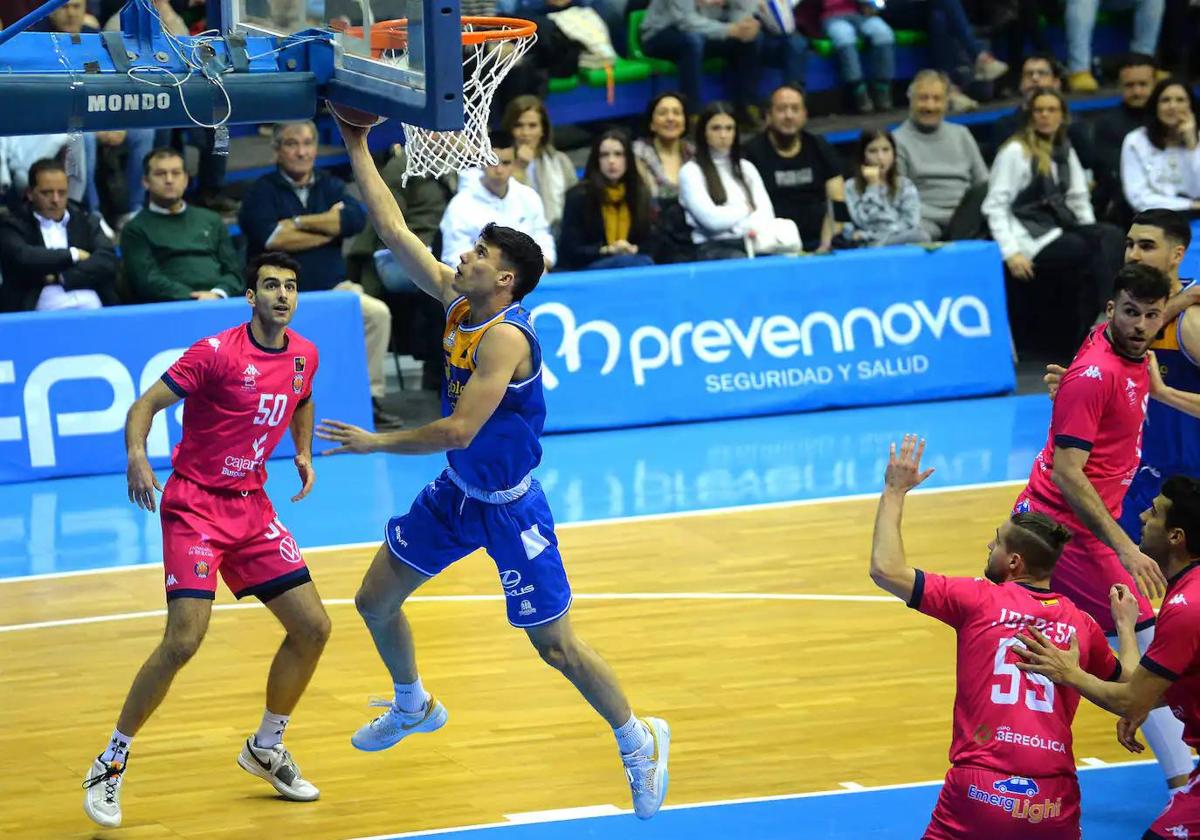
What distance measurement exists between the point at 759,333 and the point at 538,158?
6.65 feet

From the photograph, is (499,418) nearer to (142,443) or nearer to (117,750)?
(142,443)

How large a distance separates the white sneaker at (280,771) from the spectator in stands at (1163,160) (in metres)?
9.44

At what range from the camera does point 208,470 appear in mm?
6922

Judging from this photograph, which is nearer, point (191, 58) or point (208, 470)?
point (191, 58)

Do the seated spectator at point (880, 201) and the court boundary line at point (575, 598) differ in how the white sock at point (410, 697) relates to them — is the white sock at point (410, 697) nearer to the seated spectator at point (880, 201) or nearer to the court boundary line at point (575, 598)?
the court boundary line at point (575, 598)

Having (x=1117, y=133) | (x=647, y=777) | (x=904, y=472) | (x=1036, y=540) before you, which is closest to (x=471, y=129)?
(x=904, y=472)

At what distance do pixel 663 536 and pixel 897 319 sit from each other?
3855mm

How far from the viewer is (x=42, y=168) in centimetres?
1200

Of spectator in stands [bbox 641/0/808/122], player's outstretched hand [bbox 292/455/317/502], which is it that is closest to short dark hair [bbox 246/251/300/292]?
player's outstretched hand [bbox 292/455/317/502]

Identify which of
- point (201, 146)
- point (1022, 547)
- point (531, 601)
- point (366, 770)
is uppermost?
point (201, 146)

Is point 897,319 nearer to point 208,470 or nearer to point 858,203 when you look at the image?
point 858,203

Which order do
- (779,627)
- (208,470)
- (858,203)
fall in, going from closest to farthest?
(208,470)
(779,627)
(858,203)

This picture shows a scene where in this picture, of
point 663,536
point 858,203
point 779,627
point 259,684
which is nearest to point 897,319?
point 858,203

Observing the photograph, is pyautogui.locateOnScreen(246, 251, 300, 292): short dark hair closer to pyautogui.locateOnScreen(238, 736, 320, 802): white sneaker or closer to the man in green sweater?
pyautogui.locateOnScreen(238, 736, 320, 802): white sneaker
